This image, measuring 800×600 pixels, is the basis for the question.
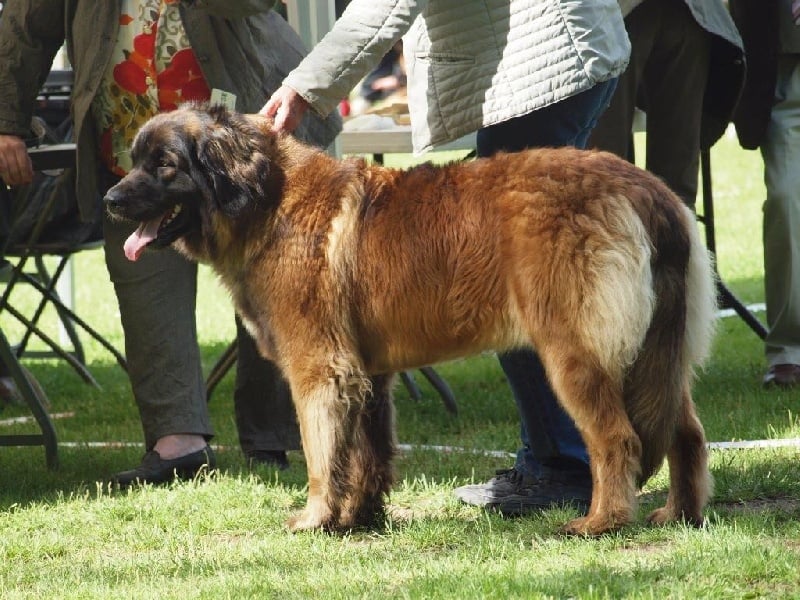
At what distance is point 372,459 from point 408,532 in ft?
1.04

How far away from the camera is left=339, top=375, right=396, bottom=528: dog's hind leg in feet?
13.8

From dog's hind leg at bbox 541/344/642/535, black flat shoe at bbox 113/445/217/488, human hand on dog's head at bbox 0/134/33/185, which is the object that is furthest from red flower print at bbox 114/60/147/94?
dog's hind leg at bbox 541/344/642/535

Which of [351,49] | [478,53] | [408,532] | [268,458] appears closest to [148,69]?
[351,49]

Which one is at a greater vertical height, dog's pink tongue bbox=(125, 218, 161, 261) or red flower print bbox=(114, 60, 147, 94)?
red flower print bbox=(114, 60, 147, 94)

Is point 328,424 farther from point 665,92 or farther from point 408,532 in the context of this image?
point 665,92

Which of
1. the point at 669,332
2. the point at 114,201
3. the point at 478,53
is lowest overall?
the point at 669,332

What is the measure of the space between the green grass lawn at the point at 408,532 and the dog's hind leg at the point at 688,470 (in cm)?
8

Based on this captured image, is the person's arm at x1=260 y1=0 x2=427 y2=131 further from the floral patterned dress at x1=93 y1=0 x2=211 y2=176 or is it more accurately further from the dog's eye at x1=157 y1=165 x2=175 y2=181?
the floral patterned dress at x1=93 y1=0 x2=211 y2=176

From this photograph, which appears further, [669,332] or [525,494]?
[525,494]

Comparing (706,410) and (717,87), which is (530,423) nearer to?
(706,410)

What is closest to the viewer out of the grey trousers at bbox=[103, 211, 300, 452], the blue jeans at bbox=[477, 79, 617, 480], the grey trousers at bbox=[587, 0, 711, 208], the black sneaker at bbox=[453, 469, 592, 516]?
the blue jeans at bbox=[477, 79, 617, 480]

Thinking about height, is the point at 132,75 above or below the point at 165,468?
above

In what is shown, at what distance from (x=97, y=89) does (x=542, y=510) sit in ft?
7.78

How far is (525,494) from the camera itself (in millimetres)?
4441
